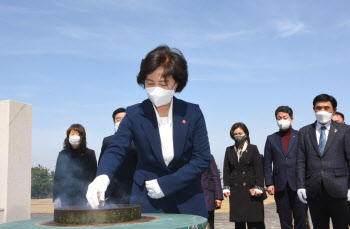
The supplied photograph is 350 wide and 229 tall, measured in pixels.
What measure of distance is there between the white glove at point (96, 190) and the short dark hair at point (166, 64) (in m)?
0.85

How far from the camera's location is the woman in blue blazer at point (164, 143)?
3373mm

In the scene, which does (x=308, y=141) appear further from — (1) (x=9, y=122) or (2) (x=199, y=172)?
(1) (x=9, y=122)

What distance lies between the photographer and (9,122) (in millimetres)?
8258

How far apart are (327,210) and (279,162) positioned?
1810mm

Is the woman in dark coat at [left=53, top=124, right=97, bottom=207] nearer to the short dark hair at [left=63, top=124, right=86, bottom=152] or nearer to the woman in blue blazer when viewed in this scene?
the short dark hair at [left=63, top=124, right=86, bottom=152]

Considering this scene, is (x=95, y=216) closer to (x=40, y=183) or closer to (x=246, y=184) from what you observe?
(x=246, y=184)

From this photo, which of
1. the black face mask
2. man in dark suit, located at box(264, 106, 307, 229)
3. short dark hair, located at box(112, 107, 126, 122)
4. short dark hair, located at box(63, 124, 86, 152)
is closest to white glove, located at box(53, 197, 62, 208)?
short dark hair, located at box(63, 124, 86, 152)

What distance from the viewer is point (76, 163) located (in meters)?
7.03

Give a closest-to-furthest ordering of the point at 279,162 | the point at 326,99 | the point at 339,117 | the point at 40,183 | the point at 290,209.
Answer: the point at 326,99 < the point at 290,209 < the point at 279,162 < the point at 339,117 < the point at 40,183

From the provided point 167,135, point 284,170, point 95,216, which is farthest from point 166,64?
point 284,170

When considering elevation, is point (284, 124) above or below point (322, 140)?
above

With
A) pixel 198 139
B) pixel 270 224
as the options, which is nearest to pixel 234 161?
pixel 270 224

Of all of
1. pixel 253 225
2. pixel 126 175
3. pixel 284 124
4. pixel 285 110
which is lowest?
pixel 253 225

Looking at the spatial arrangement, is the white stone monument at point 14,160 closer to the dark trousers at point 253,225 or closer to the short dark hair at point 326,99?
the dark trousers at point 253,225
